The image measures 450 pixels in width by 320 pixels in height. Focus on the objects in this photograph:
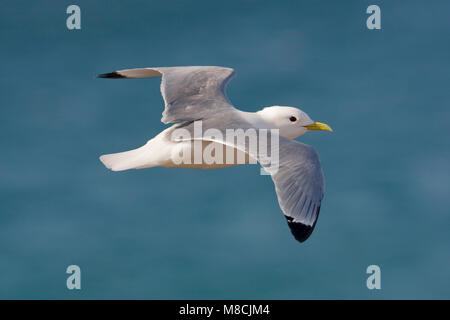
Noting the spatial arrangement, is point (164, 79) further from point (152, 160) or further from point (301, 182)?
point (301, 182)

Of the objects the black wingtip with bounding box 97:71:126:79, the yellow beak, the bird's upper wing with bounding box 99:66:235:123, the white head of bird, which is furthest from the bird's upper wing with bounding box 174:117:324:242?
the black wingtip with bounding box 97:71:126:79

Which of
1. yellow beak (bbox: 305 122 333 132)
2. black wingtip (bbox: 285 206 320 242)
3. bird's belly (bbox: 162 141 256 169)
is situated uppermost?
yellow beak (bbox: 305 122 333 132)

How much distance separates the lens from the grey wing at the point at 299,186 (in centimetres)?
554

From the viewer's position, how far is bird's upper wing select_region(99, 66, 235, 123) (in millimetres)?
6781

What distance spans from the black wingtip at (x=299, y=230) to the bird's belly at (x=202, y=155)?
3.95ft

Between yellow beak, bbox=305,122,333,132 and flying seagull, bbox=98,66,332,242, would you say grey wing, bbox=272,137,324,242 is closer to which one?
flying seagull, bbox=98,66,332,242

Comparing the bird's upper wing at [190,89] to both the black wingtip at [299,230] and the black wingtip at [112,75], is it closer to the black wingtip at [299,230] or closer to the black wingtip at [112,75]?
the black wingtip at [112,75]

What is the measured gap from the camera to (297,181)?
18.8 feet

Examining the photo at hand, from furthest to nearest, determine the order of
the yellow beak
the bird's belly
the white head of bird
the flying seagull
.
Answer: the yellow beak → the white head of bird → the bird's belly → the flying seagull

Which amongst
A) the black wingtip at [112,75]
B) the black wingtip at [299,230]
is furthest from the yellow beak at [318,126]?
Result: the black wingtip at [112,75]

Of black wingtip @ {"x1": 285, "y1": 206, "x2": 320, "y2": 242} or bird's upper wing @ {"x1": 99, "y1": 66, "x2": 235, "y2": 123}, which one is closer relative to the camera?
black wingtip @ {"x1": 285, "y1": 206, "x2": 320, "y2": 242}

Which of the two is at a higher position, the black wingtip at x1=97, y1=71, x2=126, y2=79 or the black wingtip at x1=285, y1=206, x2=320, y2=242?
the black wingtip at x1=97, y1=71, x2=126, y2=79

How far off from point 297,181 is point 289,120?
150cm

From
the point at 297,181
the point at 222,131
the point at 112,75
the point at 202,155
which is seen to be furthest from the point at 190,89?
the point at 297,181
